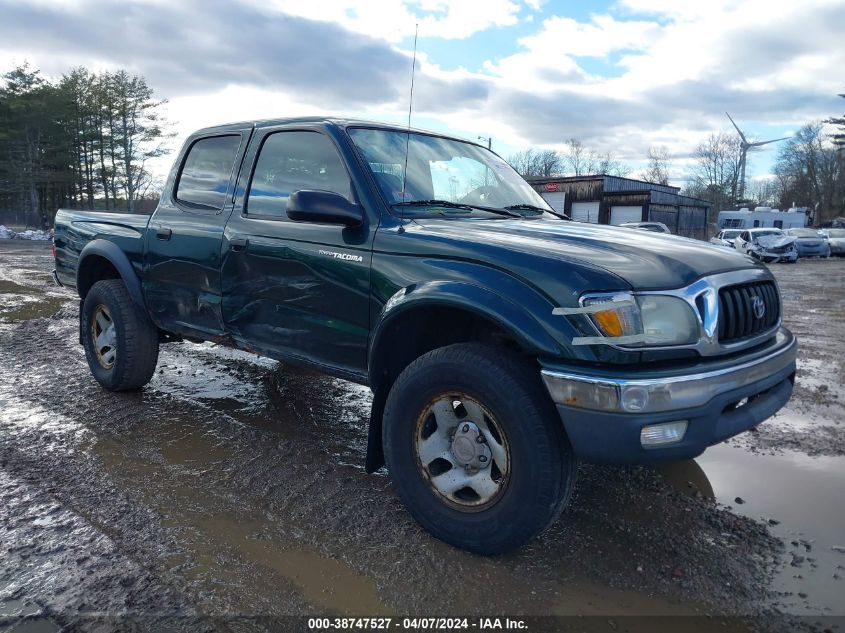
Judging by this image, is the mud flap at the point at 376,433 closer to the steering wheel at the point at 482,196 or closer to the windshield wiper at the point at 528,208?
the steering wheel at the point at 482,196

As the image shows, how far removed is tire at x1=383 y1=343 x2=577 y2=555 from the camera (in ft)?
7.98

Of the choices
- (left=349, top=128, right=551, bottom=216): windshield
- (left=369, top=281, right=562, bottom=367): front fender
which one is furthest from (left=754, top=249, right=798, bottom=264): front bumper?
(left=369, top=281, right=562, bottom=367): front fender

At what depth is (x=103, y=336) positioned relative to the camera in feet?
16.1

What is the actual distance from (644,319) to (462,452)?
0.93 metres

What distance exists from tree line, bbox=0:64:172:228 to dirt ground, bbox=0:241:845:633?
3812cm

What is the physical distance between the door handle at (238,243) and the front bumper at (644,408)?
2093 mm

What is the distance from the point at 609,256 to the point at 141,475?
8.84 feet

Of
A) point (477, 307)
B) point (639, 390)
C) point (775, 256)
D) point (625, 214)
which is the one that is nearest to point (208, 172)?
point (477, 307)

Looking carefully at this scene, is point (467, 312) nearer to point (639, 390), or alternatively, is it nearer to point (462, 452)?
point (462, 452)

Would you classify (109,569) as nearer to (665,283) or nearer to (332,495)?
(332,495)

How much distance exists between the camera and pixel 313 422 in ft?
14.4

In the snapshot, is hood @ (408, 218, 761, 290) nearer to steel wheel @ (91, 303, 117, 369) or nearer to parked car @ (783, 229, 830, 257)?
steel wheel @ (91, 303, 117, 369)

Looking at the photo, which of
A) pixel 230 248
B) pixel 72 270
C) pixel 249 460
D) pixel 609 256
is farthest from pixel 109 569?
pixel 72 270

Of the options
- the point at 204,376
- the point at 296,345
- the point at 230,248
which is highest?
the point at 230,248
